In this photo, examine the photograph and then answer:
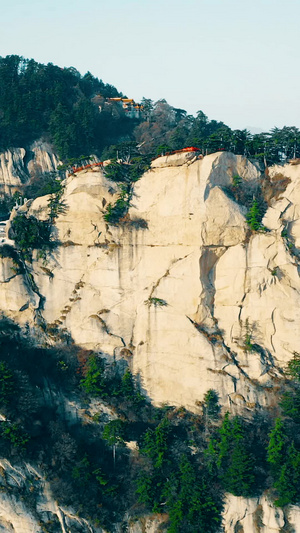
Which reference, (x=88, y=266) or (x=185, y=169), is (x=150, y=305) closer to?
(x=88, y=266)

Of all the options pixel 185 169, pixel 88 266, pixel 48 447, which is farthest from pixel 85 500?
pixel 185 169

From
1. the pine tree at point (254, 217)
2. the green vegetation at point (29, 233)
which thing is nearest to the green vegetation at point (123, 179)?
Answer: the green vegetation at point (29, 233)

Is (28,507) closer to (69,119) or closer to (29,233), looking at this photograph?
(29,233)

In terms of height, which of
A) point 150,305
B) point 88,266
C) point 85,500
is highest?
point 88,266

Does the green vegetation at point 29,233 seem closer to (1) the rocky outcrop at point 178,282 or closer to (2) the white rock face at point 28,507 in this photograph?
(1) the rocky outcrop at point 178,282

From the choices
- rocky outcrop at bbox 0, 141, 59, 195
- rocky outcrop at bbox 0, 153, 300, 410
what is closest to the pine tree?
rocky outcrop at bbox 0, 153, 300, 410

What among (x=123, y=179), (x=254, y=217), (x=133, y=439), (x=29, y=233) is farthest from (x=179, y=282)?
(x=29, y=233)

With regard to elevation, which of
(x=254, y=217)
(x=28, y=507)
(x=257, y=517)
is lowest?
(x=257, y=517)
